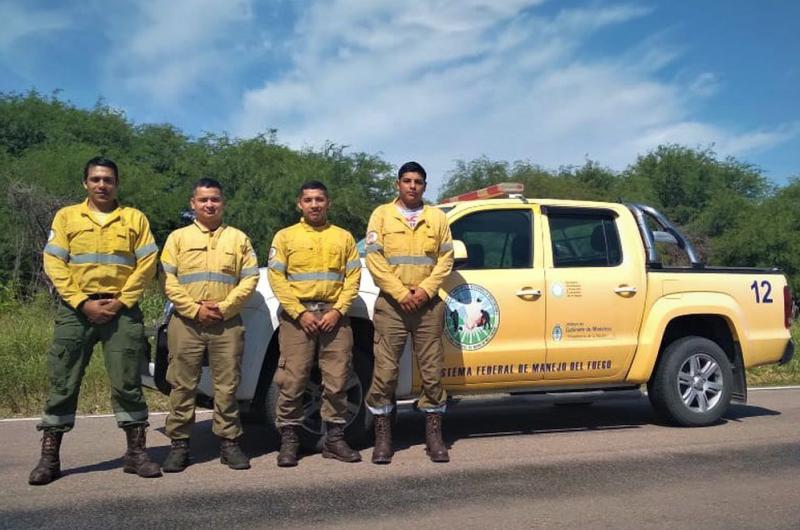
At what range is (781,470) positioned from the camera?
17.8ft

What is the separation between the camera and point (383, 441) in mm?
5594

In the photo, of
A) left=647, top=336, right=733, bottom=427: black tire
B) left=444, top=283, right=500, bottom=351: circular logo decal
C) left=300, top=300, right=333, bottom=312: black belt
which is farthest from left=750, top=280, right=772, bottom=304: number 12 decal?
left=300, top=300, right=333, bottom=312: black belt

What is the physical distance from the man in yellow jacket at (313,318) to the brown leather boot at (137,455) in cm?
87

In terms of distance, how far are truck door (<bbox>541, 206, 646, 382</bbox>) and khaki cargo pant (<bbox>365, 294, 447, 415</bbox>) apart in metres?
1.10

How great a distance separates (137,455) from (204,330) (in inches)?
35.5

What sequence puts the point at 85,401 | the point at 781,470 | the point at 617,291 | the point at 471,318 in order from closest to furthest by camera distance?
1. the point at 781,470
2. the point at 471,318
3. the point at 617,291
4. the point at 85,401

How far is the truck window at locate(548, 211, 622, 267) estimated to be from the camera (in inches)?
259

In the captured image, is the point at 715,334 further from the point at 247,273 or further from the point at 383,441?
the point at 247,273

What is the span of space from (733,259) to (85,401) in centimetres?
4127

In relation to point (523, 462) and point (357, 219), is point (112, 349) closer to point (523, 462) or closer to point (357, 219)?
point (523, 462)

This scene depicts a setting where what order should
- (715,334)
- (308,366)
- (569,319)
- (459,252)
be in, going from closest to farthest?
1. (308,366)
2. (459,252)
3. (569,319)
4. (715,334)

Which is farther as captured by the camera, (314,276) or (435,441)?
(435,441)

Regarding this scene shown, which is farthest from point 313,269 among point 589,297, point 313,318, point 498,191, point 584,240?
point 584,240

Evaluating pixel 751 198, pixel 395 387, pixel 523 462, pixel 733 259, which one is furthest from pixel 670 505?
pixel 751 198
